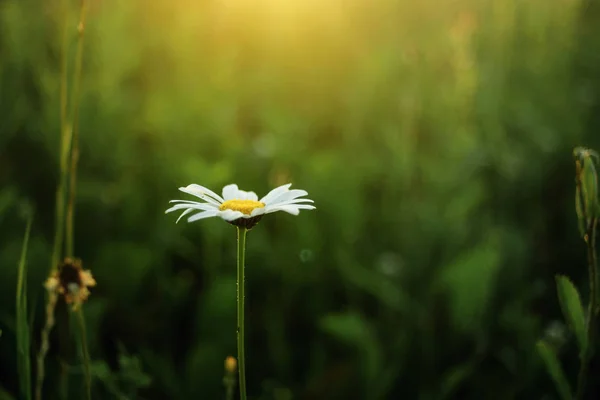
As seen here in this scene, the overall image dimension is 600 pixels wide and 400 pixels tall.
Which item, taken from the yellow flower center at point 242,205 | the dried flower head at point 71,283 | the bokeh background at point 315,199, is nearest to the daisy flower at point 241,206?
the yellow flower center at point 242,205

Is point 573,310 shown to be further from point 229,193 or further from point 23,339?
point 23,339

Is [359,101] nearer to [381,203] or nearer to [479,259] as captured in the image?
[381,203]

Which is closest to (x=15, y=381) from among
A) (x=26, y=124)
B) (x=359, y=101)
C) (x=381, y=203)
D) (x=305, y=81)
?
(x=26, y=124)

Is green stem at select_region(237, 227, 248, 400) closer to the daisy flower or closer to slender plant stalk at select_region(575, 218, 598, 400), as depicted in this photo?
the daisy flower

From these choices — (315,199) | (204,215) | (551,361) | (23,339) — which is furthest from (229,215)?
(315,199)

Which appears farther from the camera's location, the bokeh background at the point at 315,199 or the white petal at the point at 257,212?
the bokeh background at the point at 315,199

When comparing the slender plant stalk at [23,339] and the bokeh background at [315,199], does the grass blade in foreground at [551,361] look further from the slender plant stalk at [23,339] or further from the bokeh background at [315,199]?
the slender plant stalk at [23,339]

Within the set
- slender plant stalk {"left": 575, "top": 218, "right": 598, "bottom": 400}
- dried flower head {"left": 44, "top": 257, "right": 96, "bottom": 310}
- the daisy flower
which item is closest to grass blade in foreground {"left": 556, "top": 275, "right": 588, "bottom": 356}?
slender plant stalk {"left": 575, "top": 218, "right": 598, "bottom": 400}
